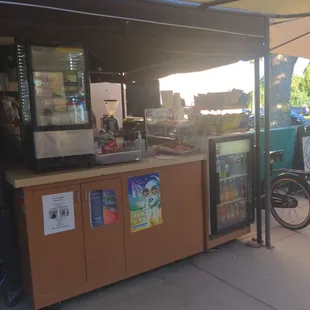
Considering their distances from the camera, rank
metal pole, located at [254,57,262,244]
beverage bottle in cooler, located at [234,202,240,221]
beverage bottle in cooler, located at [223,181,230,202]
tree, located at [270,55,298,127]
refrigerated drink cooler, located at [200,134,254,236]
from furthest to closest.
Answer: tree, located at [270,55,298,127]
beverage bottle in cooler, located at [234,202,240,221]
beverage bottle in cooler, located at [223,181,230,202]
metal pole, located at [254,57,262,244]
refrigerated drink cooler, located at [200,134,254,236]

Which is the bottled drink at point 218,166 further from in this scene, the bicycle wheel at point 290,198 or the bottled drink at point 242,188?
the bicycle wheel at point 290,198

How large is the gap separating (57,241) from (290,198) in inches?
109

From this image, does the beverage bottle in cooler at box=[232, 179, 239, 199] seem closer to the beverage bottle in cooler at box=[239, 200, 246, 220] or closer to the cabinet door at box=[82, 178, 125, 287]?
the beverage bottle in cooler at box=[239, 200, 246, 220]

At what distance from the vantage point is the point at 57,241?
252cm

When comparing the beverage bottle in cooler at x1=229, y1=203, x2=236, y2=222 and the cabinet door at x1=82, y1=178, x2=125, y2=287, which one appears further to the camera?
the beverage bottle in cooler at x1=229, y1=203, x2=236, y2=222

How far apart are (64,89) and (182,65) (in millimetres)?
2043

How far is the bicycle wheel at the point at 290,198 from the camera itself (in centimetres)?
398

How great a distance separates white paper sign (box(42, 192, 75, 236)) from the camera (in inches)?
96.7

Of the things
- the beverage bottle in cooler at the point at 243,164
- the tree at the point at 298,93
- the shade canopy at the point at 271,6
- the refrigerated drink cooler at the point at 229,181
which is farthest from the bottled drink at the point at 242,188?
the tree at the point at 298,93

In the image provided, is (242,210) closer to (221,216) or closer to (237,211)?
(237,211)

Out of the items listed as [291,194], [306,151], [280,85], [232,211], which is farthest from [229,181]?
[280,85]

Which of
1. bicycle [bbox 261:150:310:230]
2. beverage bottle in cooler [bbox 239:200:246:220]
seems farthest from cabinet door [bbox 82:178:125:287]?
bicycle [bbox 261:150:310:230]

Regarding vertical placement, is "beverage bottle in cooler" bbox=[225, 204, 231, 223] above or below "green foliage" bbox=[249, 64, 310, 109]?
below

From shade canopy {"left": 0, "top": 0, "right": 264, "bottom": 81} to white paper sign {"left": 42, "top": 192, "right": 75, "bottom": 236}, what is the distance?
43.9 inches
